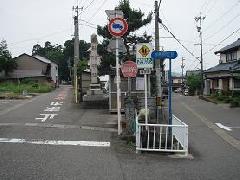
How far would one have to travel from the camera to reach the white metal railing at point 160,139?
1064cm

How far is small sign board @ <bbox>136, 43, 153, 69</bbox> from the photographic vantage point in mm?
12742

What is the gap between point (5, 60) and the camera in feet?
214

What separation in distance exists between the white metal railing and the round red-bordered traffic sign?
3471 mm

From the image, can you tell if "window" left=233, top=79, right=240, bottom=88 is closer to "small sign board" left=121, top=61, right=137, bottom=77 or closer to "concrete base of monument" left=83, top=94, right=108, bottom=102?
"concrete base of monument" left=83, top=94, right=108, bottom=102

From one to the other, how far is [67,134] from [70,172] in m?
5.88

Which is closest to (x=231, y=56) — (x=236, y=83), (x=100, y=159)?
(x=236, y=83)

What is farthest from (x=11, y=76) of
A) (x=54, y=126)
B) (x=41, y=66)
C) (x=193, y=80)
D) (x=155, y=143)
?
(x=155, y=143)

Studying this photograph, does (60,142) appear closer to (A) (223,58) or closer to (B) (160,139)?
(B) (160,139)

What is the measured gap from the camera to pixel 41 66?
72188mm

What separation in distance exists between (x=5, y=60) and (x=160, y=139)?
→ 5754 cm

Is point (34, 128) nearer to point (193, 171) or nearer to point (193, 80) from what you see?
point (193, 171)

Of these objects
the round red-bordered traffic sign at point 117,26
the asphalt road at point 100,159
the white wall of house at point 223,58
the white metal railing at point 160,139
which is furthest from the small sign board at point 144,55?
the white wall of house at point 223,58

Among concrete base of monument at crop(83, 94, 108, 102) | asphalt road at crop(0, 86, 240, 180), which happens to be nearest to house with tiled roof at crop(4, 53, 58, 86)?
concrete base of monument at crop(83, 94, 108, 102)

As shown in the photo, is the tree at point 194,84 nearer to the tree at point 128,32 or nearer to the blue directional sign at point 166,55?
the tree at point 128,32
